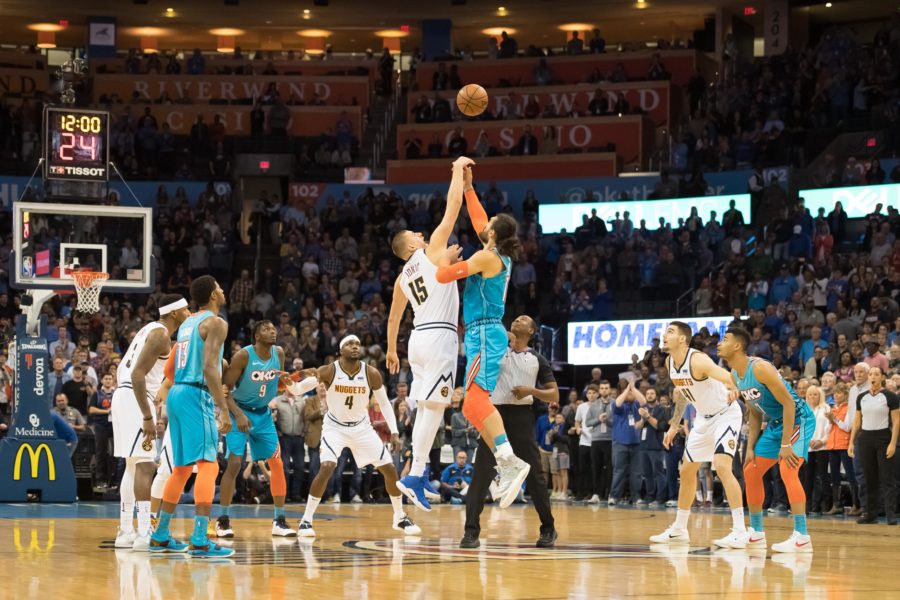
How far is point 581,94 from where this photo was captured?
1506 inches

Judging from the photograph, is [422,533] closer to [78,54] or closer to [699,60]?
[699,60]

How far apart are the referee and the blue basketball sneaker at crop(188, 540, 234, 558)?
2.27m

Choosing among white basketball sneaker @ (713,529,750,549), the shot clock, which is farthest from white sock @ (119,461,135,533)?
the shot clock

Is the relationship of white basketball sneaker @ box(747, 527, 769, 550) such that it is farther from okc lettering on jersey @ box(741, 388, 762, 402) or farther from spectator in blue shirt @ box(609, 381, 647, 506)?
→ spectator in blue shirt @ box(609, 381, 647, 506)

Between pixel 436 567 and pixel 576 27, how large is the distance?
36.4m

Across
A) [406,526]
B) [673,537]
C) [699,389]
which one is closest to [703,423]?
[699,389]

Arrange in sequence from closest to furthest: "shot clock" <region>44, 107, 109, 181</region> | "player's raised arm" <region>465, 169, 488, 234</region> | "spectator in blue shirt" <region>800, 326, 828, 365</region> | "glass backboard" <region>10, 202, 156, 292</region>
Result: 1. "player's raised arm" <region>465, 169, 488, 234</region>
2. "glass backboard" <region>10, 202, 156, 292</region>
3. "shot clock" <region>44, 107, 109, 181</region>
4. "spectator in blue shirt" <region>800, 326, 828, 365</region>

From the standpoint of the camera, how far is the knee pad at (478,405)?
1155 cm

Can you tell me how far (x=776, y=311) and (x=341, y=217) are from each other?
39.7ft

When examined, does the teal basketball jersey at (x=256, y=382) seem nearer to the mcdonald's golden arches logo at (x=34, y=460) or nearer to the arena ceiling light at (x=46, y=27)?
the mcdonald's golden arches logo at (x=34, y=460)

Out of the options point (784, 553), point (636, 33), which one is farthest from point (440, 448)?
point (636, 33)

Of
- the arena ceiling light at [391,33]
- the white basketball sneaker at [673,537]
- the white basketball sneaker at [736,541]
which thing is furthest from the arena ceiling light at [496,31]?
the white basketball sneaker at [736,541]

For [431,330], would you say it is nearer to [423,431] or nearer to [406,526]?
[423,431]

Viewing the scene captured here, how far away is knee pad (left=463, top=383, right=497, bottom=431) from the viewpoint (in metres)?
11.6
